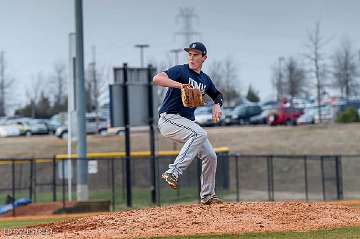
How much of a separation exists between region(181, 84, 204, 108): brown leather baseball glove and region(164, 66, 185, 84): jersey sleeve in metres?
0.32

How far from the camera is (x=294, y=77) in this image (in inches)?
2913

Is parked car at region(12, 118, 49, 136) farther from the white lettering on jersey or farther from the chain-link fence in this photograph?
the white lettering on jersey

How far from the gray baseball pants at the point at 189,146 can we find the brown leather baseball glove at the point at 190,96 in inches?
15.6

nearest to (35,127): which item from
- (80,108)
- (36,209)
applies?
(80,108)

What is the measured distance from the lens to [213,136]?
50.7m

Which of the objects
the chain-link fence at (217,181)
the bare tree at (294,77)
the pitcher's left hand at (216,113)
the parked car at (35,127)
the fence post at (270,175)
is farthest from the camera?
the bare tree at (294,77)

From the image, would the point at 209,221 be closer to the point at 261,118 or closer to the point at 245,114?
the point at 261,118

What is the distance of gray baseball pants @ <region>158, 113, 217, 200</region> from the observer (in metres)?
9.99

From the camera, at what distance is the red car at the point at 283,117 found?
57250mm

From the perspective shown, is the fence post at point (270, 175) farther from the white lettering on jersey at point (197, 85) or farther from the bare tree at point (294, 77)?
the bare tree at point (294, 77)

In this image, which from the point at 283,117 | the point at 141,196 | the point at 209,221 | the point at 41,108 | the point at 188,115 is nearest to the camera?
the point at 209,221

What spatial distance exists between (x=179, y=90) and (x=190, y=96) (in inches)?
16.1

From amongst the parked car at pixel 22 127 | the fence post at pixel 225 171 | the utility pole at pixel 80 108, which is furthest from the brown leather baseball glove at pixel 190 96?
the parked car at pixel 22 127

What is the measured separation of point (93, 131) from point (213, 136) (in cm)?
1234
